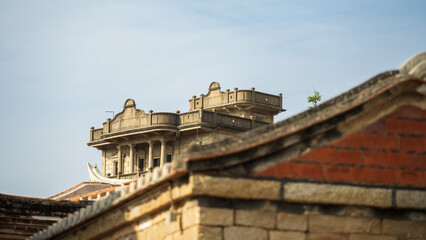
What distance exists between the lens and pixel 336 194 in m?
10.0

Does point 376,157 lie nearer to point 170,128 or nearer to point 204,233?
point 204,233

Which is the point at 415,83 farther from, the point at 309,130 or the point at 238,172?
the point at 238,172

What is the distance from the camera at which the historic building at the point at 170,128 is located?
57.8m

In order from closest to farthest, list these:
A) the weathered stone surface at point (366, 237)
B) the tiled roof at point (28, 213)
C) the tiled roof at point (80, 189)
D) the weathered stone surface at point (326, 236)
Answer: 1. the weathered stone surface at point (326, 236)
2. the weathered stone surface at point (366, 237)
3. the tiled roof at point (28, 213)
4. the tiled roof at point (80, 189)

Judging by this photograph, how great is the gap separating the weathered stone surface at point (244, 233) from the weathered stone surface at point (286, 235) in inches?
3.4

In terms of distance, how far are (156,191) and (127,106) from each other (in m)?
Answer: 52.7

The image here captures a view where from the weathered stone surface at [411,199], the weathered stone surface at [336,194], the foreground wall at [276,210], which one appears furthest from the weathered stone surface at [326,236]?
the weathered stone surface at [411,199]

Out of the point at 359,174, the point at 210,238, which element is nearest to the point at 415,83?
the point at 359,174

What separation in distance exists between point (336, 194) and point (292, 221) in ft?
2.04

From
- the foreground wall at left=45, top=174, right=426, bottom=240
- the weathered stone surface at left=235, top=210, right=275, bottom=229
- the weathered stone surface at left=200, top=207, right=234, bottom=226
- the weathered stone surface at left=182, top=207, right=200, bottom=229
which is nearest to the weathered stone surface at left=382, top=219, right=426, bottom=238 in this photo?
the foreground wall at left=45, top=174, right=426, bottom=240

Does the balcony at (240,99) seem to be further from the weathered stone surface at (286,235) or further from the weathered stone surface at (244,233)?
the weathered stone surface at (244,233)

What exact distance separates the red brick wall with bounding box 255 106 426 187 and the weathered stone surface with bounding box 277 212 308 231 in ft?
1.48

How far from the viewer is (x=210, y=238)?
9508 mm

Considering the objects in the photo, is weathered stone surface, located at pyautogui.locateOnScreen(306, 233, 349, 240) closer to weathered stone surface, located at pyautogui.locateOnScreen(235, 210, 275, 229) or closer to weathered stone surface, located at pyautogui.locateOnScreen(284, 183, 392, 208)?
weathered stone surface, located at pyautogui.locateOnScreen(284, 183, 392, 208)
